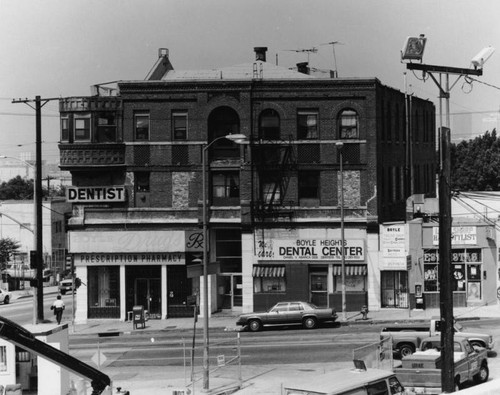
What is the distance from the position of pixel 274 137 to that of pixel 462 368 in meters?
27.2

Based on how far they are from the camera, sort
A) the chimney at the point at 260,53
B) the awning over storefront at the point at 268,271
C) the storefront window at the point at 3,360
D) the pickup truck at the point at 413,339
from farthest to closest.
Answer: the chimney at the point at 260,53, the awning over storefront at the point at 268,271, the pickup truck at the point at 413,339, the storefront window at the point at 3,360

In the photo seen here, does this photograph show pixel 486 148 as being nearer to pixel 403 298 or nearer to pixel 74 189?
pixel 403 298

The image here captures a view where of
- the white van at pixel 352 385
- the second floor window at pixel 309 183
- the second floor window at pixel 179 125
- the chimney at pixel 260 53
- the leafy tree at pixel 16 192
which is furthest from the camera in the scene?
the leafy tree at pixel 16 192

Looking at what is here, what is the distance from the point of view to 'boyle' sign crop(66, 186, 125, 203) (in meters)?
52.2

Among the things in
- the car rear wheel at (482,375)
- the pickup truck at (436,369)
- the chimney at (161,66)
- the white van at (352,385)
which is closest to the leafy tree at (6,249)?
the chimney at (161,66)

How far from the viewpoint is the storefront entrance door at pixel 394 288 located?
4984 cm

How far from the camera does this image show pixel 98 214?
52.5m

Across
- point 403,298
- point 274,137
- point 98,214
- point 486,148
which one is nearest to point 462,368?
point 403,298

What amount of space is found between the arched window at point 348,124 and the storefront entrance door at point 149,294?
13.8 metres

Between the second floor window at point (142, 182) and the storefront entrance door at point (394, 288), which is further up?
the second floor window at point (142, 182)

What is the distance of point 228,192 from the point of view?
2046 inches

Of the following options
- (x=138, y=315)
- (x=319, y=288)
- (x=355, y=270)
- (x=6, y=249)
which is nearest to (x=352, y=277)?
(x=355, y=270)

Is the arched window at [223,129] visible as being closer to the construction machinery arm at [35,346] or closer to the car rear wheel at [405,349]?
the car rear wheel at [405,349]

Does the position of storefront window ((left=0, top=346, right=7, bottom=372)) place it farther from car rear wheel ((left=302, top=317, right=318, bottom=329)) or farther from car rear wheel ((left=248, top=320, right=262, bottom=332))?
car rear wheel ((left=302, top=317, right=318, bottom=329))
